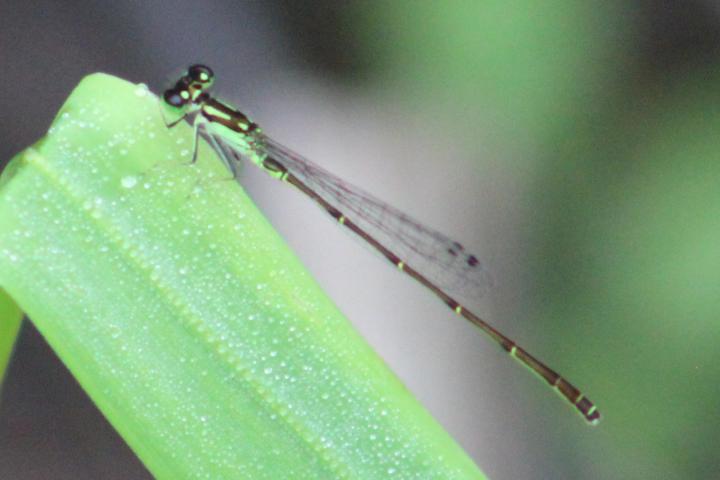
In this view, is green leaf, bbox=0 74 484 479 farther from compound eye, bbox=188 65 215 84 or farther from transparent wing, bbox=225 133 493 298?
transparent wing, bbox=225 133 493 298

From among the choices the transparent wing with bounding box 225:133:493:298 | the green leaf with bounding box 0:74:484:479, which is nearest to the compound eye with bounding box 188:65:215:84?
the transparent wing with bounding box 225:133:493:298

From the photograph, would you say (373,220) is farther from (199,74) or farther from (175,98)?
(175,98)

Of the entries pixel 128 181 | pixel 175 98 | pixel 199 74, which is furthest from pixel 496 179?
pixel 128 181

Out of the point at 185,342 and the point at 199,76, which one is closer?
the point at 185,342

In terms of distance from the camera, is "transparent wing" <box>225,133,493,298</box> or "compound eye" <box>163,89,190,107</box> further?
"transparent wing" <box>225,133,493,298</box>

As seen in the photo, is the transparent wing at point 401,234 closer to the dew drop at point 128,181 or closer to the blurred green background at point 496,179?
the blurred green background at point 496,179

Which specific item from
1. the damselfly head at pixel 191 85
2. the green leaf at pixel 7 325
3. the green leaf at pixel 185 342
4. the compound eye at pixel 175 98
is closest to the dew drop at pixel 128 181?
the green leaf at pixel 185 342
